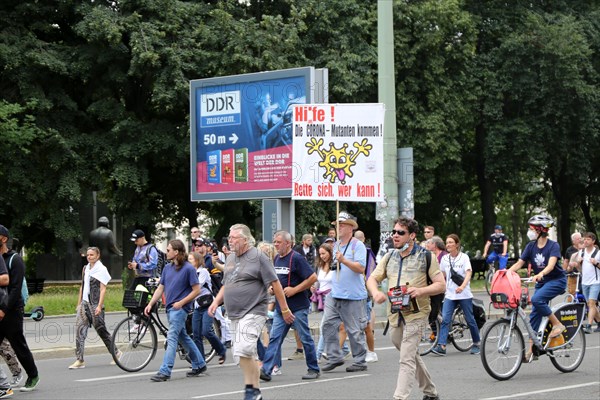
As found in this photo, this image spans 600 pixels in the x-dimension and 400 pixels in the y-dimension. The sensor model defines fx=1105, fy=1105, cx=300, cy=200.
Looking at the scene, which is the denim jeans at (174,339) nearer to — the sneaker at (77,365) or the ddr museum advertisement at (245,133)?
the sneaker at (77,365)

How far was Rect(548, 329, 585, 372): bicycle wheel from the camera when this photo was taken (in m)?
13.3

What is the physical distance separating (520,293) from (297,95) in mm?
9586

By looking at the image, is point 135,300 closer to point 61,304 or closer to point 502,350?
point 502,350

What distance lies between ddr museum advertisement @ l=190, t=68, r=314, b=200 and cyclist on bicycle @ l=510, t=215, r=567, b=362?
8507 mm

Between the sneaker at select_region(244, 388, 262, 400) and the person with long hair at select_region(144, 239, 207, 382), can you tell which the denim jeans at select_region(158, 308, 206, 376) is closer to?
the person with long hair at select_region(144, 239, 207, 382)

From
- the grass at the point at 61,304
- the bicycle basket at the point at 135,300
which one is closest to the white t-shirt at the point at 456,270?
the bicycle basket at the point at 135,300

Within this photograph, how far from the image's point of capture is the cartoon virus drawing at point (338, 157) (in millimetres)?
16703

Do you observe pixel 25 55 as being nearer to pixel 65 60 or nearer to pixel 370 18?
pixel 65 60

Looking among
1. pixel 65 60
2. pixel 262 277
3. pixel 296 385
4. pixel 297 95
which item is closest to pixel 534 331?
pixel 296 385

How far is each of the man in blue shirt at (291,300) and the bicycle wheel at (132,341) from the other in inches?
81.6

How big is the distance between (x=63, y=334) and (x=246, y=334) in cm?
985

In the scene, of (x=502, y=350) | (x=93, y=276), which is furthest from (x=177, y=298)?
(x=502, y=350)

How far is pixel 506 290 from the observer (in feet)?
41.0

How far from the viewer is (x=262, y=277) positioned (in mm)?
10633
